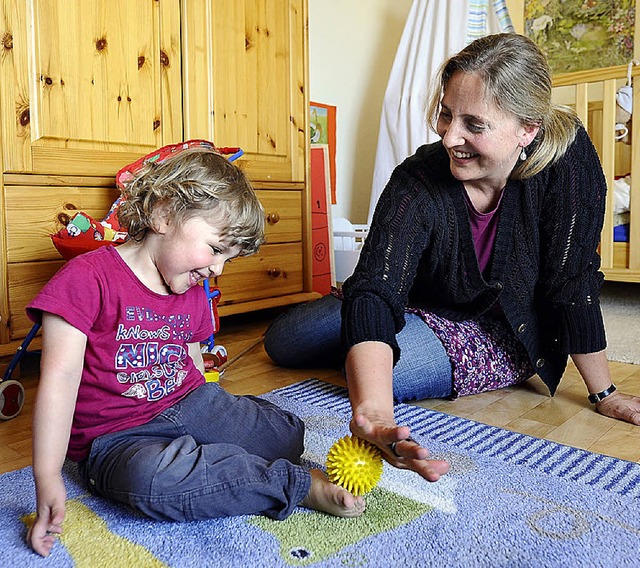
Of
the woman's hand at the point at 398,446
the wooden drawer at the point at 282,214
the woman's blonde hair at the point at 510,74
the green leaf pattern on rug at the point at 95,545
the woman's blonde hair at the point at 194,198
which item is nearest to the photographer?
the woman's hand at the point at 398,446

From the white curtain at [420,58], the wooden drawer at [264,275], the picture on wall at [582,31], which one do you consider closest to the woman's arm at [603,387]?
the wooden drawer at [264,275]

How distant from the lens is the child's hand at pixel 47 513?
72 cm

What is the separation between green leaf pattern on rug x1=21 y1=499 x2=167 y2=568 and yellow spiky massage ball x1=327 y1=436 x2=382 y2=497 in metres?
0.22

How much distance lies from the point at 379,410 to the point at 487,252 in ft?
1.93

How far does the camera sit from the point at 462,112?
1049mm

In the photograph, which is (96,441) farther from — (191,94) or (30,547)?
(191,94)

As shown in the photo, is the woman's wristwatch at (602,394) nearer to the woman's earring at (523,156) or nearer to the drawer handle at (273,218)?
the woman's earring at (523,156)

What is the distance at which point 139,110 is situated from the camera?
175 centimetres

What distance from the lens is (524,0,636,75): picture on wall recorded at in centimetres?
292

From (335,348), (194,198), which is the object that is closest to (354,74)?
(335,348)

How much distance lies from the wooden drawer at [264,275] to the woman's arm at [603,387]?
1.07 meters

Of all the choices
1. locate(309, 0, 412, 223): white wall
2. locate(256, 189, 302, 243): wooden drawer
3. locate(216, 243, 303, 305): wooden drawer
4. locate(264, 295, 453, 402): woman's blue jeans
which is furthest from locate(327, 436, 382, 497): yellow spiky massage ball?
locate(309, 0, 412, 223): white wall

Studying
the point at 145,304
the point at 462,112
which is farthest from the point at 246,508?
the point at 462,112

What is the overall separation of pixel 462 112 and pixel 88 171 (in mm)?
1003
